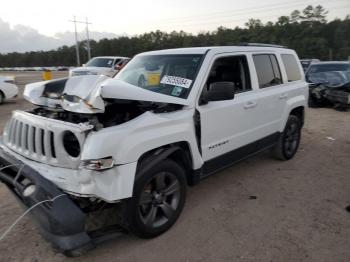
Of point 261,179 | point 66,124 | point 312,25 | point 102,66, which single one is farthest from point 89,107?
point 312,25

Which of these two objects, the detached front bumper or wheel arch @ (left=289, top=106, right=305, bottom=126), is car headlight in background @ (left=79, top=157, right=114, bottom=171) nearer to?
the detached front bumper

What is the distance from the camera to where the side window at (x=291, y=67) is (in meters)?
6.00

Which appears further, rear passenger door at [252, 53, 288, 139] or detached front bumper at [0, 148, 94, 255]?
rear passenger door at [252, 53, 288, 139]

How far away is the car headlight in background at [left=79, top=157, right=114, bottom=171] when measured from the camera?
2.98m

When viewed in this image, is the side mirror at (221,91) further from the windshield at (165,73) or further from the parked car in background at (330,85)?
the parked car in background at (330,85)

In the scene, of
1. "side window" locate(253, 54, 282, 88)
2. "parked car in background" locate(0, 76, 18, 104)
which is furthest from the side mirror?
"parked car in background" locate(0, 76, 18, 104)

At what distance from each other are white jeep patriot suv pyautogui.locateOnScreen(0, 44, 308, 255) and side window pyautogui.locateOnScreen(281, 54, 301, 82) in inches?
38.6

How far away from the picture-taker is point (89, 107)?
3.18m

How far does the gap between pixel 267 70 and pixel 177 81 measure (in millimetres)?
1909

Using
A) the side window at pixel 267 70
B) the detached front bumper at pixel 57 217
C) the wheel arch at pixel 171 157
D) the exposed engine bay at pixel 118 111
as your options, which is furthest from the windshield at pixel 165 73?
the detached front bumper at pixel 57 217

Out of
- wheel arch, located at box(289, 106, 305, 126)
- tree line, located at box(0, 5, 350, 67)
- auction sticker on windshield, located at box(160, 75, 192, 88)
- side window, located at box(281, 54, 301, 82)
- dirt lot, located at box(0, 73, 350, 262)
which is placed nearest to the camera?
dirt lot, located at box(0, 73, 350, 262)

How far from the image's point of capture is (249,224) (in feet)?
13.0

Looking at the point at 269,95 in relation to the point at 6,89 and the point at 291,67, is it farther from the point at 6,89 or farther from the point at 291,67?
the point at 6,89

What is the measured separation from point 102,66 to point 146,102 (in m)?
14.3
